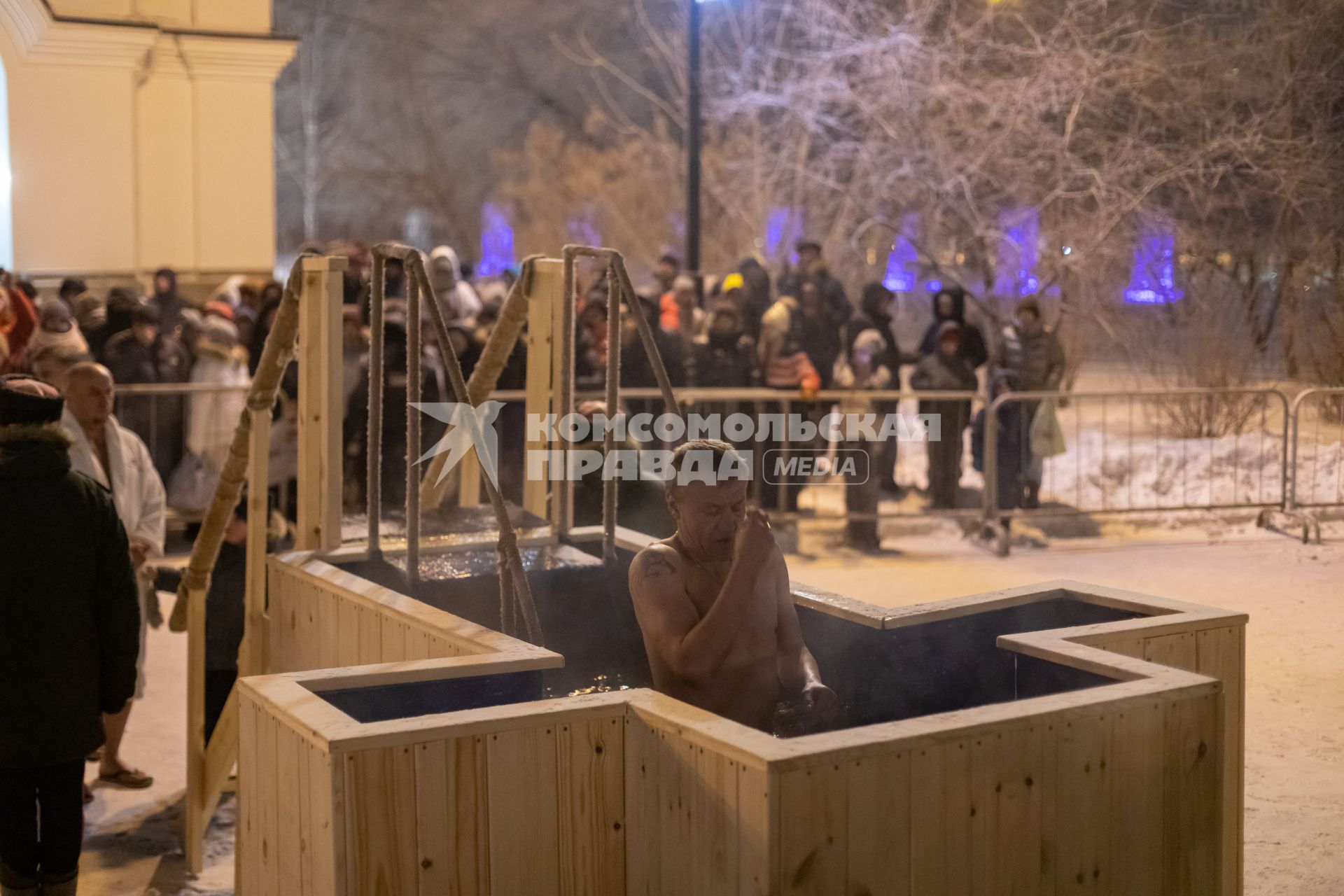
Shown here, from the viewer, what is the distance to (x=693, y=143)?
46.9 ft

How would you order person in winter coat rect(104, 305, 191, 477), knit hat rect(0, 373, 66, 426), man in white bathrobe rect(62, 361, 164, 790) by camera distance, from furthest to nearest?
person in winter coat rect(104, 305, 191, 477)
man in white bathrobe rect(62, 361, 164, 790)
knit hat rect(0, 373, 66, 426)

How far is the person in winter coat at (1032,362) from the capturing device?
10.7 meters

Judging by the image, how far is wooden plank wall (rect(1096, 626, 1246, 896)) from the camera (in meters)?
4.24

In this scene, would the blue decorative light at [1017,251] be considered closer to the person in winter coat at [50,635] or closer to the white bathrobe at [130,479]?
the white bathrobe at [130,479]

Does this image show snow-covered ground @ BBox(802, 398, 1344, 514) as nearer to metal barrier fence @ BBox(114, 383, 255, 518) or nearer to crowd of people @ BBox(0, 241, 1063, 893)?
crowd of people @ BBox(0, 241, 1063, 893)

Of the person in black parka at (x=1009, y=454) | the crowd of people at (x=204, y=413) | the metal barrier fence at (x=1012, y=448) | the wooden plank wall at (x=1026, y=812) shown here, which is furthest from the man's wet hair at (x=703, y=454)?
the person in black parka at (x=1009, y=454)

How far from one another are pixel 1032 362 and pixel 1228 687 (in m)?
6.59

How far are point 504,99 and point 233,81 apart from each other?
3318cm

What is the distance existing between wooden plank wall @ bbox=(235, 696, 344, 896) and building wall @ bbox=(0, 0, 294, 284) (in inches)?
556

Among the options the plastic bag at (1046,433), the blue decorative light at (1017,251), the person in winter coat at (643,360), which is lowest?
the plastic bag at (1046,433)

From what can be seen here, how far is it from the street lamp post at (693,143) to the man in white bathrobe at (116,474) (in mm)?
7960

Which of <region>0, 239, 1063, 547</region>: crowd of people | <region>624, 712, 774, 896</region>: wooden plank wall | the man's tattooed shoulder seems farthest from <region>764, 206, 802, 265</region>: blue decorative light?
<region>624, 712, 774, 896</region>: wooden plank wall

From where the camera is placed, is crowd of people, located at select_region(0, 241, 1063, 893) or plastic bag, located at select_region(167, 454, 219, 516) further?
plastic bag, located at select_region(167, 454, 219, 516)

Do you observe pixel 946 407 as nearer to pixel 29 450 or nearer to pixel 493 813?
pixel 29 450
